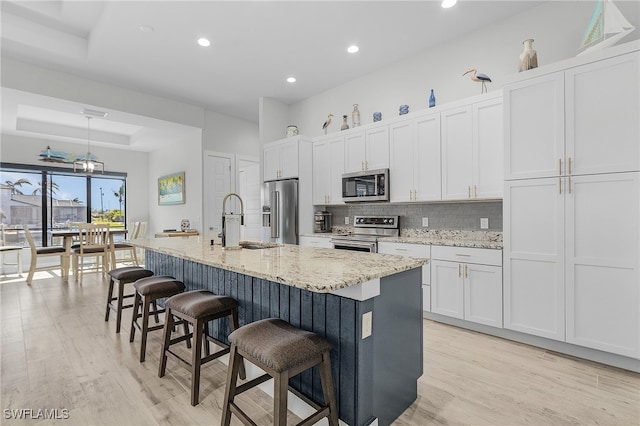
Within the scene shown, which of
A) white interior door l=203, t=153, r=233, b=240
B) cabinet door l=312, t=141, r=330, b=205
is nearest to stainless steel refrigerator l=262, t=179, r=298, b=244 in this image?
cabinet door l=312, t=141, r=330, b=205

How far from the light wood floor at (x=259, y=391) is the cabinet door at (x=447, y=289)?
219mm

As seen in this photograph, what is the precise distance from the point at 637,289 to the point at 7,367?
15.0 feet

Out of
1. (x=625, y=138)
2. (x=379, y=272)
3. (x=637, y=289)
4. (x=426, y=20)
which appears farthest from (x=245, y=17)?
(x=637, y=289)

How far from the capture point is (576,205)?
93.4 inches

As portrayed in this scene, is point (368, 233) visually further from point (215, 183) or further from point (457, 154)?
point (215, 183)

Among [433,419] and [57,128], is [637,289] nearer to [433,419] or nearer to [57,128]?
[433,419]

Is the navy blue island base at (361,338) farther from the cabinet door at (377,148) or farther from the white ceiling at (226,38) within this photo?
the white ceiling at (226,38)

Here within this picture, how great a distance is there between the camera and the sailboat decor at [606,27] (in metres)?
2.26

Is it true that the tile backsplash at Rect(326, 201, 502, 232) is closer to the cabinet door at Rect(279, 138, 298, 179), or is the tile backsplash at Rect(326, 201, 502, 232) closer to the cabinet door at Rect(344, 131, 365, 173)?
the cabinet door at Rect(344, 131, 365, 173)

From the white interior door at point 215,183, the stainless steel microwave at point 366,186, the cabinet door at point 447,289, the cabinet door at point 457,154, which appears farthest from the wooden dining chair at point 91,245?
the cabinet door at point 457,154

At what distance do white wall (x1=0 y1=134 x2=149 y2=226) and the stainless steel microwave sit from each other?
629cm

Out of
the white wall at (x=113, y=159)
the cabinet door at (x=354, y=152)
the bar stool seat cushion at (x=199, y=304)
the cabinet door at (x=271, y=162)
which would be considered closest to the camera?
the bar stool seat cushion at (x=199, y=304)

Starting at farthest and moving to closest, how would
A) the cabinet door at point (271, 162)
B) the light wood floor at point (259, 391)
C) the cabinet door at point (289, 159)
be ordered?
the cabinet door at point (271, 162) → the cabinet door at point (289, 159) → the light wood floor at point (259, 391)

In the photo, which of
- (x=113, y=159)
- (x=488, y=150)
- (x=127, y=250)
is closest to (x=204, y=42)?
(x=488, y=150)
